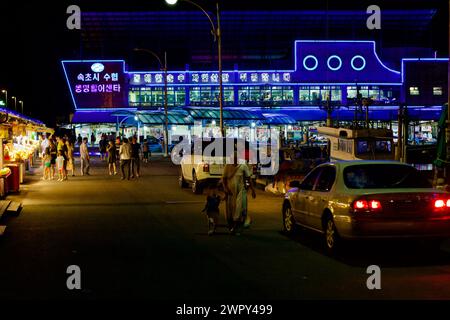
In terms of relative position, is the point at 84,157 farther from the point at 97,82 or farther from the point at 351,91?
the point at 351,91

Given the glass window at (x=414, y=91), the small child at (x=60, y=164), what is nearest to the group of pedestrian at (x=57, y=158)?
the small child at (x=60, y=164)

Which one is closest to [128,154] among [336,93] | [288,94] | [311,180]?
[311,180]

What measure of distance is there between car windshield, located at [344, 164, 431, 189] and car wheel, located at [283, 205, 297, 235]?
2275 millimetres

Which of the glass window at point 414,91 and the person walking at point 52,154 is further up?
the glass window at point 414,91

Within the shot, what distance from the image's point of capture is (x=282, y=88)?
70625mm

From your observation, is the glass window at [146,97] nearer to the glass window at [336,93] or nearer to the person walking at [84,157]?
the glass window at [336,93]

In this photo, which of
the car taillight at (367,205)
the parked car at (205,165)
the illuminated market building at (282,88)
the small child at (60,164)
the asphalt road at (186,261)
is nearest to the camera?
the asphalt road at (186,261)

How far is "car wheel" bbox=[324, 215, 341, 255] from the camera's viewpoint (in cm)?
1088

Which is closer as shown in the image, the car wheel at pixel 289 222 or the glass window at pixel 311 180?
the glass window at pixel 311 180

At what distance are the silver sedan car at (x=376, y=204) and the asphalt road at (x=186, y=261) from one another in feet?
1.54

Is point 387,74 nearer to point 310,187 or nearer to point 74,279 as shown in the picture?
point 310,187

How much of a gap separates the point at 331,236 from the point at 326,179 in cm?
119

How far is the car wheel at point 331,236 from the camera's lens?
1088cm

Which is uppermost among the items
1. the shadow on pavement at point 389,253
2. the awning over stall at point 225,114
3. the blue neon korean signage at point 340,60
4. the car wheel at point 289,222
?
the blue neon korean signage at point 340,60
